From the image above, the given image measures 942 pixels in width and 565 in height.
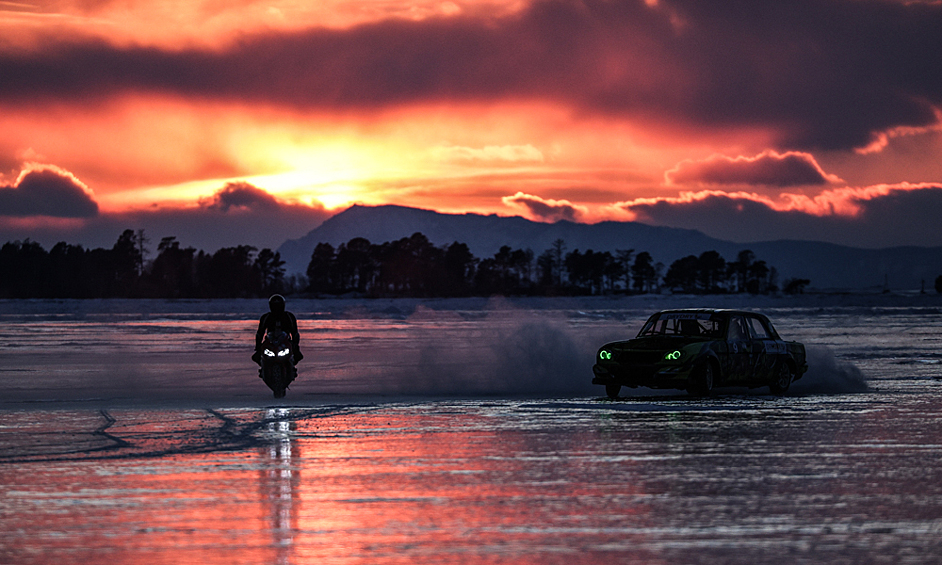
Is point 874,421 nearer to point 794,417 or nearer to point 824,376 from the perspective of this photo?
point 794,417

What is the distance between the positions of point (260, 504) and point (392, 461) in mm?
2755

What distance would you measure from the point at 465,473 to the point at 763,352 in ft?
39.3

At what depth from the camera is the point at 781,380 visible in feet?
70.8

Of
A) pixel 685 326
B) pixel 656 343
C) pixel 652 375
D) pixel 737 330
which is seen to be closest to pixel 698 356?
pixel 656 343

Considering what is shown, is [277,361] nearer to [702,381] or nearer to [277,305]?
[277,305]

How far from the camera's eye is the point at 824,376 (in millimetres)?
23750

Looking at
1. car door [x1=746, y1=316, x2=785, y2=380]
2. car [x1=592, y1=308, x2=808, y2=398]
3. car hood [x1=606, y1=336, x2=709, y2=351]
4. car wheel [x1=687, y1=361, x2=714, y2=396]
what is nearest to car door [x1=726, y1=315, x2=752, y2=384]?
car [x1=592, y1=308, x2=808, y2=398]

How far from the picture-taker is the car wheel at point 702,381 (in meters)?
19.5

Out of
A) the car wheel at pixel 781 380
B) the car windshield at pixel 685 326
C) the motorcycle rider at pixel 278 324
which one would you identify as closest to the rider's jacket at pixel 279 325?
the motorcycle rider at pixel 278 324

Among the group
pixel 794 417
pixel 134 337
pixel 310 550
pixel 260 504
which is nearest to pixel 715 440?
pixel 794 417

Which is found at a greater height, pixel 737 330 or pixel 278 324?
pixel 278 324

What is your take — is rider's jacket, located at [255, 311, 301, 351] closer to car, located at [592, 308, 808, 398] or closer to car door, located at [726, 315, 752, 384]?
car, located at [592, 308, 808, 398]

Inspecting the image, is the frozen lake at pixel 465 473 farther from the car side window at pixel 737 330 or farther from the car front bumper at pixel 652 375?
the car side window at pixel 737 330

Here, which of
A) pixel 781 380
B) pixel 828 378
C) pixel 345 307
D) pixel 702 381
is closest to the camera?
pixel 702 381
